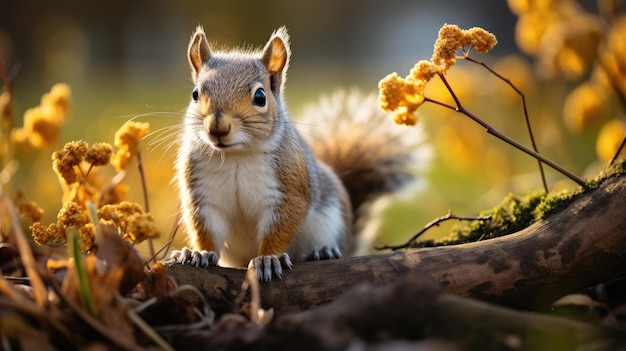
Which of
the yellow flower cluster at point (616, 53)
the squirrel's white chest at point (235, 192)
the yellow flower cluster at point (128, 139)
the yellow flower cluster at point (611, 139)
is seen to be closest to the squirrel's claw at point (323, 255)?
the squirrel's white chest at point (235, 192)

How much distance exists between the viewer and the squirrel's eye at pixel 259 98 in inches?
76.0

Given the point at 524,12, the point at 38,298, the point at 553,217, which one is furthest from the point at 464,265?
the point at 524,12

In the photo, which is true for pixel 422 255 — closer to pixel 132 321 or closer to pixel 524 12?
pixel 132 321

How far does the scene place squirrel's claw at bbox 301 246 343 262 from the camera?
6.97 feet

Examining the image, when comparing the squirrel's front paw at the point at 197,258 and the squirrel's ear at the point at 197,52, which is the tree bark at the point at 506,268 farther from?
the squirrel's ear at the point at 197,52

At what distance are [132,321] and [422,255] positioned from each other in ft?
2.18

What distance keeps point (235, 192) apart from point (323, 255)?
365 millimetres

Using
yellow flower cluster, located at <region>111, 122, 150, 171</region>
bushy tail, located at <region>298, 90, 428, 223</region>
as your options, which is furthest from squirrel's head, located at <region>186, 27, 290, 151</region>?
bushy tail, located at <region>298, 90, 428, 223</region>

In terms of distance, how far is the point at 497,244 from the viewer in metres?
1.55

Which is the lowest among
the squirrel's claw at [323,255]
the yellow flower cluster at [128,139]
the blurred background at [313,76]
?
the squirrel's claw at [323,255]

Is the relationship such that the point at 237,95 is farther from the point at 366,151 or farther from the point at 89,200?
the point at 366,151

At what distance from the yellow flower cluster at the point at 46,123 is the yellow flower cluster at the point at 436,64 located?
1.05 meters

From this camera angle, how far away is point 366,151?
2.81m

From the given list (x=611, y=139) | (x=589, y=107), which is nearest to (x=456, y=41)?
(x=611, y=139)
